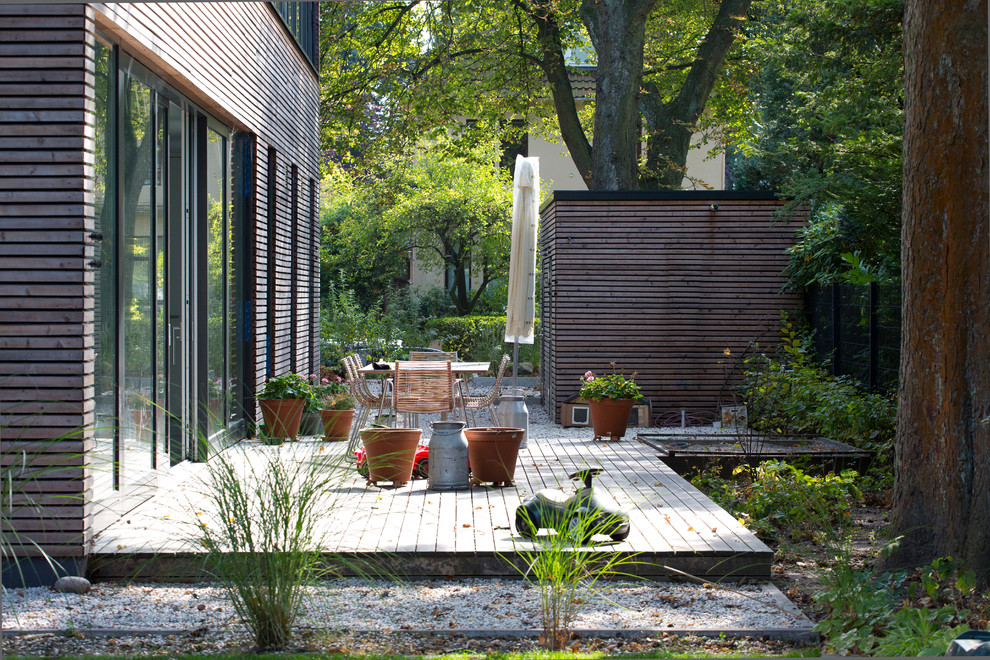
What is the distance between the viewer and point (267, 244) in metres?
9.27

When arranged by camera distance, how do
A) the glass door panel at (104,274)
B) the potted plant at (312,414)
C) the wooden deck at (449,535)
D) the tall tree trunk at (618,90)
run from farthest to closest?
the tall tree trunk at (618,90) < the potted plant at (312,414) < the glass door panel at (104,274) < the wooden deck at (449,535)

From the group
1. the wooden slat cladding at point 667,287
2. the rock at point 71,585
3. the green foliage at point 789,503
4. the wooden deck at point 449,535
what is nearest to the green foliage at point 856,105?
the wooden slat cladding at point 667,287

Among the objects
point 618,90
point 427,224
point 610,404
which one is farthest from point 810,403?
point 427,224

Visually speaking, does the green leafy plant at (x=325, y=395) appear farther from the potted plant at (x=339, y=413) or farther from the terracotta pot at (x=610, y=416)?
the terracotta pot at (x=610, y=416)

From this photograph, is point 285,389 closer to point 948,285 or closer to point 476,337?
point 948,285

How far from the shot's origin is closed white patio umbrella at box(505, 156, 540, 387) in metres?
10.0

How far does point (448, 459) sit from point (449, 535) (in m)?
1.28

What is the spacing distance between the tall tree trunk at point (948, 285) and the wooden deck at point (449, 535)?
0.91m

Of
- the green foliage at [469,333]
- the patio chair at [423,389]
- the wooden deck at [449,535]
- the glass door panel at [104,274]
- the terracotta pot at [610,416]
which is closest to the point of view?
the wooden deck at [449,535]

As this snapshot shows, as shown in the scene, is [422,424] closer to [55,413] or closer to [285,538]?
[55,413]

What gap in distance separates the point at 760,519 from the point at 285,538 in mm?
3615

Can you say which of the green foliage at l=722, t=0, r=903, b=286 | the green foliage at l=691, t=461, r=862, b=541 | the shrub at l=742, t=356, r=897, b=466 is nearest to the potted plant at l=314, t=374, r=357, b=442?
the green foliage at l=691, t=461, r=862, b=541

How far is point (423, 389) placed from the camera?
8180mm

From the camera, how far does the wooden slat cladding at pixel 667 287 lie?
1148 centimetres
